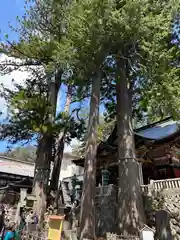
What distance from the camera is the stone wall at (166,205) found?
321 inches

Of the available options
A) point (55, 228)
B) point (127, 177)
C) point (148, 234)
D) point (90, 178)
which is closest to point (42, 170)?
point (90, 178)

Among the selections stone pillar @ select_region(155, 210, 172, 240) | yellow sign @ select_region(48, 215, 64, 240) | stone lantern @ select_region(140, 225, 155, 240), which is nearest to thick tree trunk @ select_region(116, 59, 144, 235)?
yellow sign @ select_region(48, 215, 64, 240)

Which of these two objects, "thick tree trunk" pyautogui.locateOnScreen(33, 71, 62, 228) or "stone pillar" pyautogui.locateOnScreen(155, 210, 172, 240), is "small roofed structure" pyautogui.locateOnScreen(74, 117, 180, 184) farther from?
"stone pillar" pyautogui.locateOnScreen(155, 210, 172, 240)

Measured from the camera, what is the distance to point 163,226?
3207mm

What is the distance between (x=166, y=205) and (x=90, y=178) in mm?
3266

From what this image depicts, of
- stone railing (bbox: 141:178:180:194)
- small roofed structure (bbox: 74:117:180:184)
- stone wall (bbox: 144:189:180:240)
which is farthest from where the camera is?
small roofed structure (bbox: 74:117:180:184)

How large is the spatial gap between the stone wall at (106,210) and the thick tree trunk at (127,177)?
1.64 meters

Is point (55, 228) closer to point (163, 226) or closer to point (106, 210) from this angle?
point (106, 210)

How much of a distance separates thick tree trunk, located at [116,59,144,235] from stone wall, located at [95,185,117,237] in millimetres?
1641

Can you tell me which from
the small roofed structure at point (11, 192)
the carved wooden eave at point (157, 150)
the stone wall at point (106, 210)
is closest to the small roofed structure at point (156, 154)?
the carved wooden eave at point (157, 150)

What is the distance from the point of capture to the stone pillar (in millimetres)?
3139

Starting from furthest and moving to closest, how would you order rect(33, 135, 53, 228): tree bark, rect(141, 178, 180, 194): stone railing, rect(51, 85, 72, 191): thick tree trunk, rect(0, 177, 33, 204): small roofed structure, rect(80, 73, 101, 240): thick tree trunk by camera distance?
rect(0, 177, 33, 204): small roofed structure
rect(51, 85, 72, 191): thick tree trunk
rect(33, 135, 53, 228): tree bark
rect(141, 178, 180, 194): stone railing
rect(80, 73, 101, 240): thick tree trunk

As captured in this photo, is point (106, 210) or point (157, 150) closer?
point (106, 210)

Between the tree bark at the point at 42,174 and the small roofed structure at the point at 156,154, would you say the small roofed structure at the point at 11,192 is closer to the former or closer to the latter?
the tree bark at the point at 42,174
